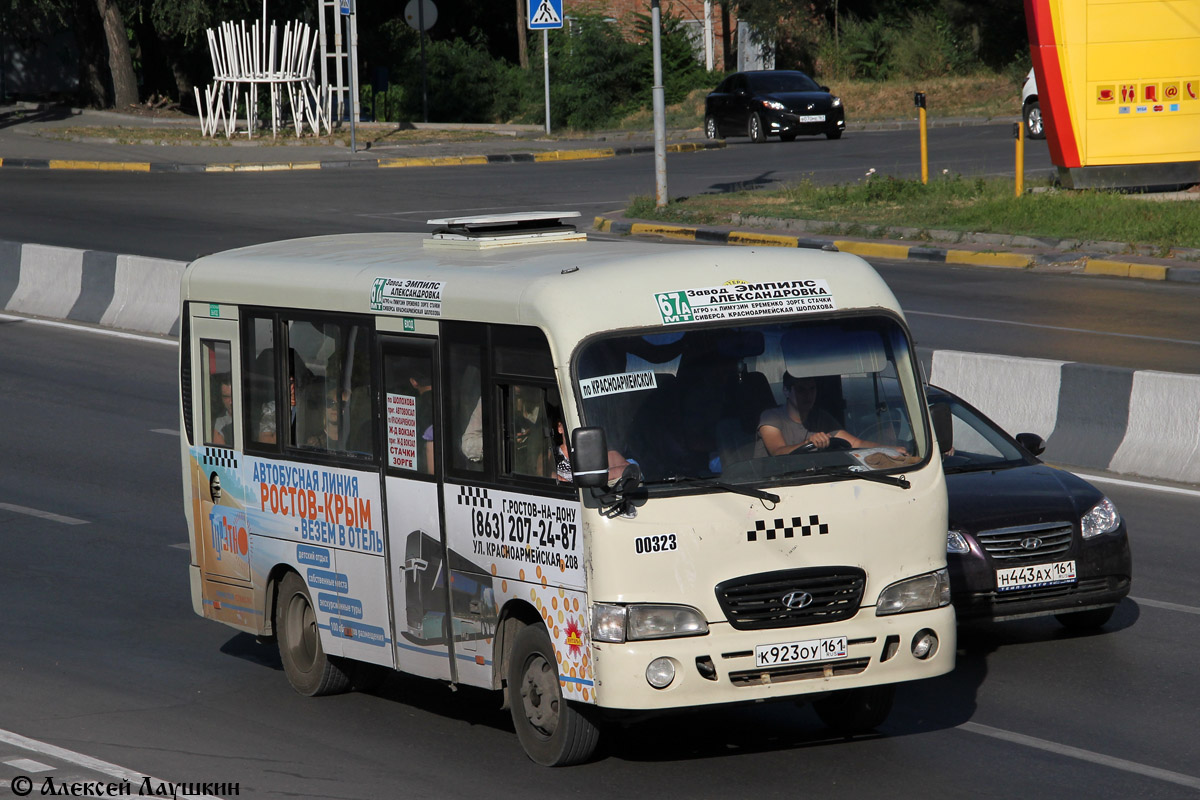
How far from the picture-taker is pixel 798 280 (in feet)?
24.4

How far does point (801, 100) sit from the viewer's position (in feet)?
137

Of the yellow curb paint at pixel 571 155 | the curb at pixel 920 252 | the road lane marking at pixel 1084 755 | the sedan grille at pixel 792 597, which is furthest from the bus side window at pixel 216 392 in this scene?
the yellow curb paint at pixel 571 155

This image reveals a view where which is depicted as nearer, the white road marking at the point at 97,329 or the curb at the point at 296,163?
the white road marking at the point at 97,329

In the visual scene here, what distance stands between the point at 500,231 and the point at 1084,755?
148 inches

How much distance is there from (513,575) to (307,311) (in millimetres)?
2018

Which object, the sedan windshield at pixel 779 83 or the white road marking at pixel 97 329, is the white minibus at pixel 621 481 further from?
the sedan windshield at pixel 779 83

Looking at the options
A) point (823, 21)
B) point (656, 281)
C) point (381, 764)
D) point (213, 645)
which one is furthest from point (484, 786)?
point (823, 21)

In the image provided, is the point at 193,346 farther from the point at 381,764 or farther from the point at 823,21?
the point at 823,21

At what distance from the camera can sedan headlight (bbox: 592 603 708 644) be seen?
22.3 ft

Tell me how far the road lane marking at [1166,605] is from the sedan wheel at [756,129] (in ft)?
107

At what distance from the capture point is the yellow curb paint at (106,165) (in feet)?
119

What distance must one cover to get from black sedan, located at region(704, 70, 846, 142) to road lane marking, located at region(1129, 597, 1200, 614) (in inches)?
1277

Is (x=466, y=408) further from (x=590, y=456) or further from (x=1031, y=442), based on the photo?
(x=1031, y=442)

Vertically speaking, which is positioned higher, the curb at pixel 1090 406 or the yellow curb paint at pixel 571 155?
the yellow curb paint at pixel 571 155
